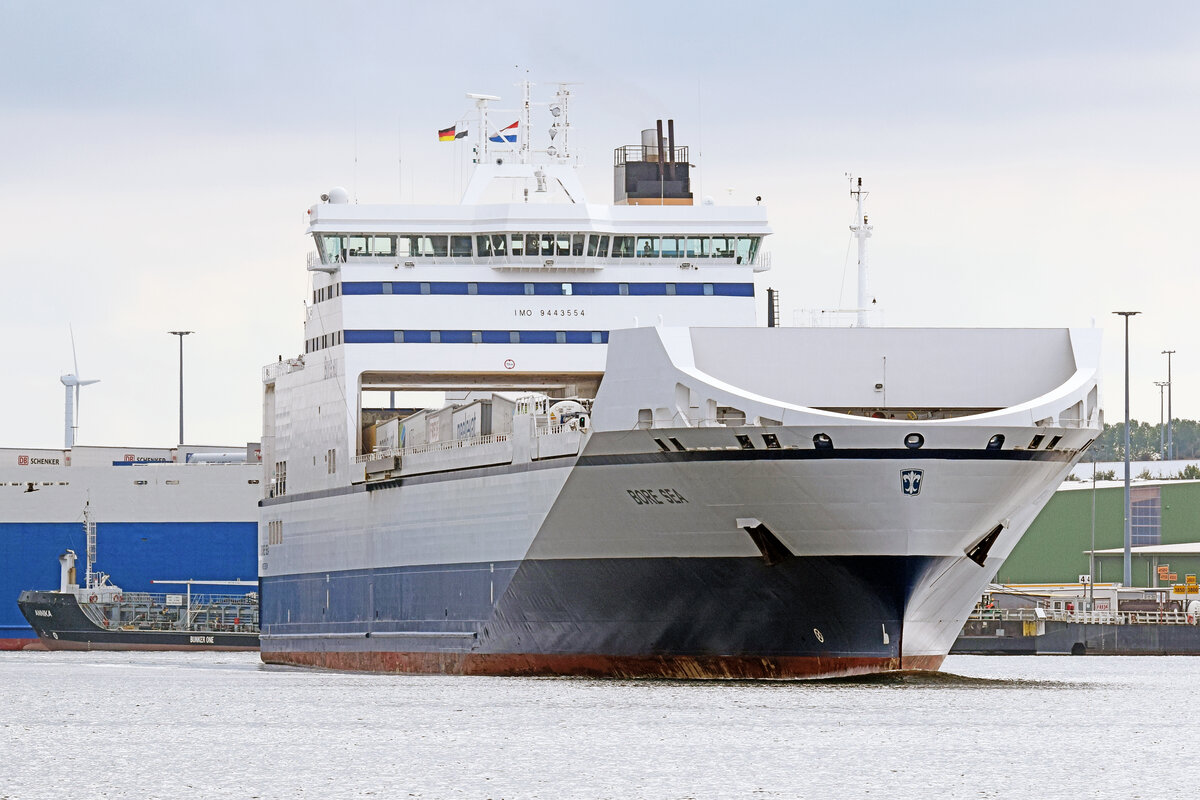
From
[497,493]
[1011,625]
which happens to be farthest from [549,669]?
[1011,625]

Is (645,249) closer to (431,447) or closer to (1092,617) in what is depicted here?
(431,447)

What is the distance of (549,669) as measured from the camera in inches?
1753

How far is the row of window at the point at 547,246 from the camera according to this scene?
50688 millimetres

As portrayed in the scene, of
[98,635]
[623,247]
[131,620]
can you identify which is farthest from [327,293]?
[131,620]

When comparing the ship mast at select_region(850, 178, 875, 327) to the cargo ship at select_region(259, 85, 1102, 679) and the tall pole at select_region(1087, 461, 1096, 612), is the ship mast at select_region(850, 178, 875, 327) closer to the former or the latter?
the cargo ship at select_region(259, 85, 1102, 679)

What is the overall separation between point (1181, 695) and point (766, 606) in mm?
10631

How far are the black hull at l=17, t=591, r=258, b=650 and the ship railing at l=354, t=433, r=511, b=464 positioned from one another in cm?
3417

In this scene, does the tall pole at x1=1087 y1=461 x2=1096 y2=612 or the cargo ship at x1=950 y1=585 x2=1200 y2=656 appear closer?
the cargo ship at x1=950 y1=585 x2=1200 y2=656

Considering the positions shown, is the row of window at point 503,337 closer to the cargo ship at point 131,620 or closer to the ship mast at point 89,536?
the cargo ship at point 131,620

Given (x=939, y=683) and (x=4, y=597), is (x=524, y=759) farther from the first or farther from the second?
(x=4, y=597)

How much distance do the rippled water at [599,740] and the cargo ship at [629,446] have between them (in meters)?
1.25

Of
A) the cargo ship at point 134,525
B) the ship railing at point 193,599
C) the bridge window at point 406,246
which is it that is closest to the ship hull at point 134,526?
the cargo ship at point 134,525

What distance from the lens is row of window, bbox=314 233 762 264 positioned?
50.7 m

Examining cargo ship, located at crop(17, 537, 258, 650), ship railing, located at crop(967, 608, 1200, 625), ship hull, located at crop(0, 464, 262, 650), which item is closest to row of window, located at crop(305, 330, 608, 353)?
ship railing, located at crop(967, 608, 1200, 625)
